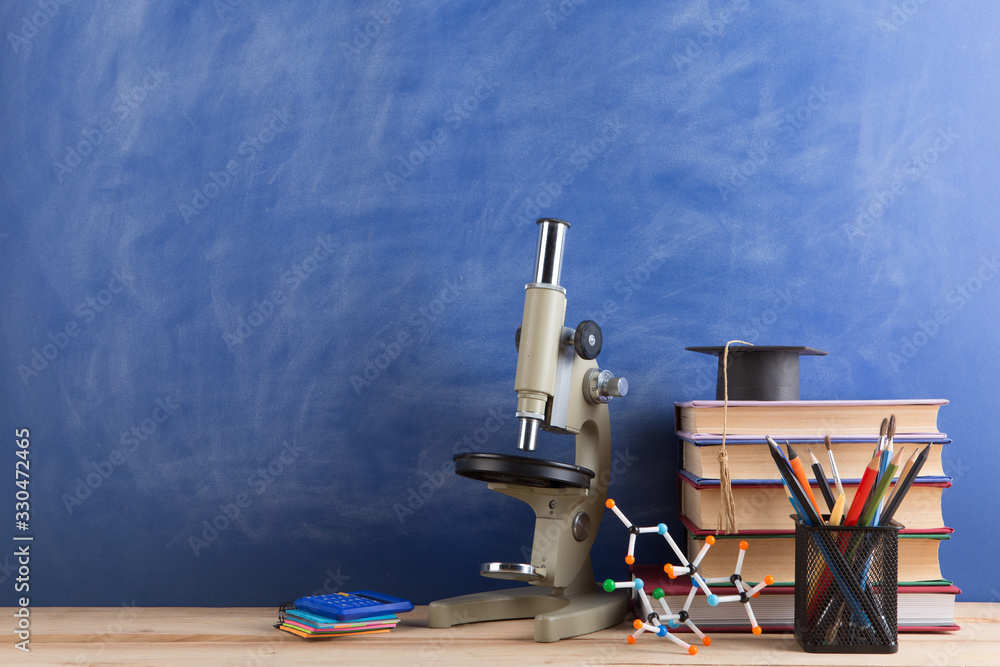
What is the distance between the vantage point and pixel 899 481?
90 centimetres

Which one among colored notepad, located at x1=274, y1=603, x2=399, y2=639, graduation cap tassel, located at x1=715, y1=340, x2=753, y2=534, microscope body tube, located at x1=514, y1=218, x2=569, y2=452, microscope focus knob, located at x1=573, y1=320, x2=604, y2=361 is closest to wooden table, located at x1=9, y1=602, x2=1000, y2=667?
colored notepad, located at x1=274, y1=603, x2=399, y2=639

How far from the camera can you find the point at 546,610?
1031 millimetres

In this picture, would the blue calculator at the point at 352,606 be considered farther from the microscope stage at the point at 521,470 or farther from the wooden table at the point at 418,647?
the microscope stage at the point at 521,470

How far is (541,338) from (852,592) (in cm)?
46

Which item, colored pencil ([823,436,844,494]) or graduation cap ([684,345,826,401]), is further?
graduation cap ([684,345,826,401])

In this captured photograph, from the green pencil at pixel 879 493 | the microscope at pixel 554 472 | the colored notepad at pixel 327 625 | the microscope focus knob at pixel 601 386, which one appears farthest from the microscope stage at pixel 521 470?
the green pencil at pixel 879 493

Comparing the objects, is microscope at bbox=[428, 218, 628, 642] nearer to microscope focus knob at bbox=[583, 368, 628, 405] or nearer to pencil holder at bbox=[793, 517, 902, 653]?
microscope focus knob at bbox=[583, 368, 628, 405]

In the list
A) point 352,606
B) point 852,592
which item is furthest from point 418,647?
point 852,592

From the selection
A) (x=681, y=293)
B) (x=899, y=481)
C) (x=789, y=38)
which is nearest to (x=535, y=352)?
(x=681, y=293)

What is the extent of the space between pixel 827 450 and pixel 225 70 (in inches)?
42.5

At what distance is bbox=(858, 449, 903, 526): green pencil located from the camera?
863 mm

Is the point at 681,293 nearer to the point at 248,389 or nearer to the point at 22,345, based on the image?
the point at 248,389

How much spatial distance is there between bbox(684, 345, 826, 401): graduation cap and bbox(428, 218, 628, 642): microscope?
0.52ft

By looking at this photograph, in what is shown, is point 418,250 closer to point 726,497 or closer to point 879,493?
point 726,497
